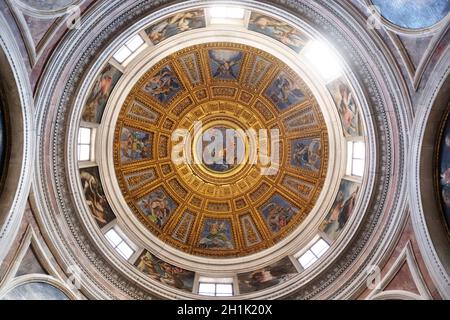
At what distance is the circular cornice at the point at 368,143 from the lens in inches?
527

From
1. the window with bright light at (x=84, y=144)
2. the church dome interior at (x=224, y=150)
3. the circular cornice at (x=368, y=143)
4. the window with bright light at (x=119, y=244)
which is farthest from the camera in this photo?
the window with bright light at (x=119, y=244)

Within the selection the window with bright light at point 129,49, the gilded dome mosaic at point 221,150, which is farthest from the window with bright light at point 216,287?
the window with bright light at point 129,49

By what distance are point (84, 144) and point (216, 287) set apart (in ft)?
20.4

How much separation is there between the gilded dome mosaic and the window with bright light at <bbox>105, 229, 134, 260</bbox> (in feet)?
5.47

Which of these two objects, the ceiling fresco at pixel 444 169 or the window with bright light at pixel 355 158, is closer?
the ceiling fresco at pixel 444 169

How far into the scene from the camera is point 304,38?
626 inches

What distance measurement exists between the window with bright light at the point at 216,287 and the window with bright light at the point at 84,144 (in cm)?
548

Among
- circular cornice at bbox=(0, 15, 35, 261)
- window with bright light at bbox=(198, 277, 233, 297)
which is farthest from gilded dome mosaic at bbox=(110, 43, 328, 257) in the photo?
circular cornice at bbox=(0, 15, 35, 261)

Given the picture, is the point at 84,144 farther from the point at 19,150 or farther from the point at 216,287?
the point at 216,287

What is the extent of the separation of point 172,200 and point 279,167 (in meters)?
4.35

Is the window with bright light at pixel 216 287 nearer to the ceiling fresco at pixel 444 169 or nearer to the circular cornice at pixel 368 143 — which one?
the circular cornice at pixel 368 143
